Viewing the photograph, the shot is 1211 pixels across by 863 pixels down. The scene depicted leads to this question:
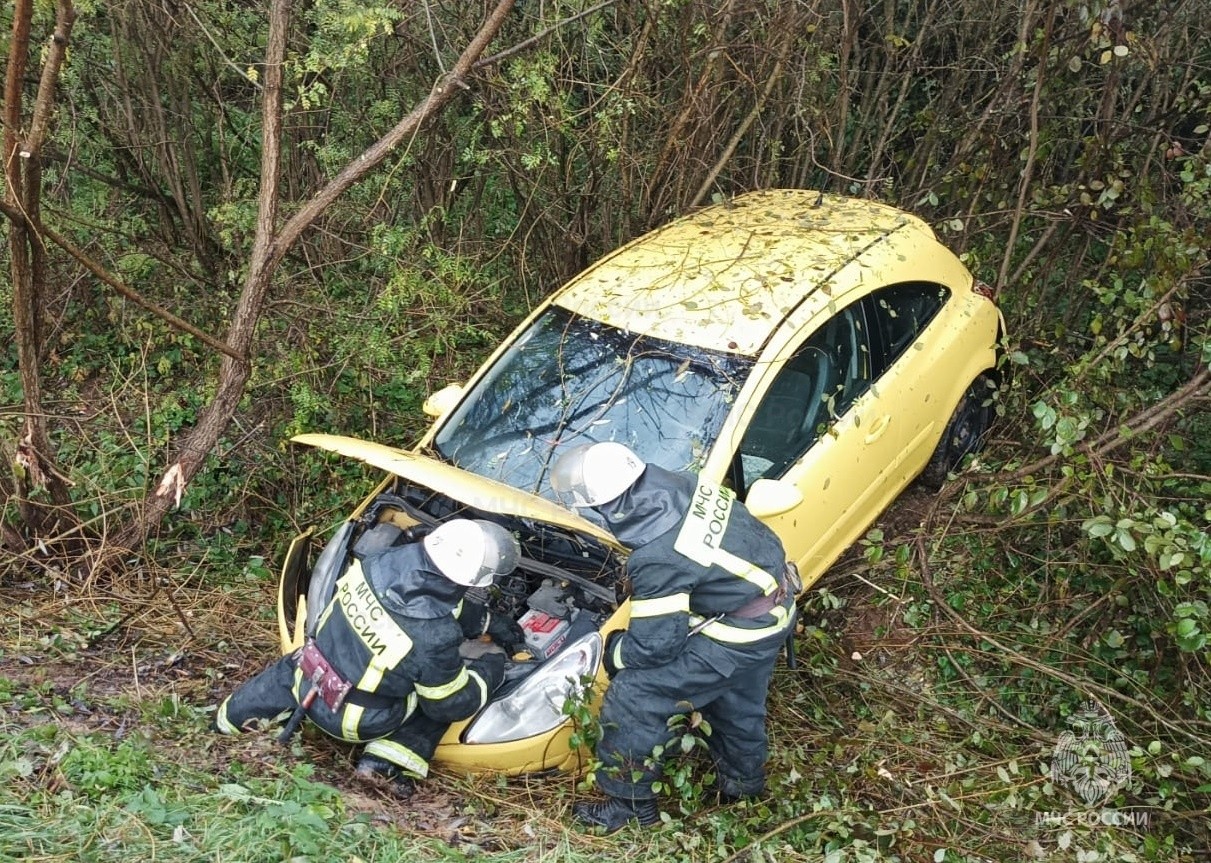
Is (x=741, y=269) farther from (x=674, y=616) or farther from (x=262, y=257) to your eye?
(x=262, y=257)

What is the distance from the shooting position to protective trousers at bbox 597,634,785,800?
3.51 metres

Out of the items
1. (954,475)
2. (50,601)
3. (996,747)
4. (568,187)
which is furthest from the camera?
(568,187)

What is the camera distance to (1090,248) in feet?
22.3

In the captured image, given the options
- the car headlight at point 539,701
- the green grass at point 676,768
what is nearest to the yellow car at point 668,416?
the car headlight at point 539,701

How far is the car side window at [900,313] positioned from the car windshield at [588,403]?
91cm

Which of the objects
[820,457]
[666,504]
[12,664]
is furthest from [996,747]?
[12,664]

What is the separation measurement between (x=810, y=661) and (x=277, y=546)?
2974 millimetres

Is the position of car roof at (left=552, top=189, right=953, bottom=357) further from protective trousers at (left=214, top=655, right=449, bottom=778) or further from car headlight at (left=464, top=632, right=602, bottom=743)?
protective trousers at (left=214, top=655, right=449, bottom=778)

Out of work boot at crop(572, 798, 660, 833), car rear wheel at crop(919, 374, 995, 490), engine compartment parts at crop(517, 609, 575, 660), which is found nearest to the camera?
work boot at crop(572, 798, 660, 833)

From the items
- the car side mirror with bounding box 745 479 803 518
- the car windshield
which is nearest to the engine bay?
the car windshield

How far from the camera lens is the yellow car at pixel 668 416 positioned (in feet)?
12.5

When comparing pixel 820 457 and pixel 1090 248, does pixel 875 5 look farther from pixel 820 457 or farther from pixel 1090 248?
pixel 820 457

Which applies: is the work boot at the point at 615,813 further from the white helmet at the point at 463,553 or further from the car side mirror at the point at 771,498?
the car side mirror at the point at 771,498

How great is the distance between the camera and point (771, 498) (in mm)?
3791
